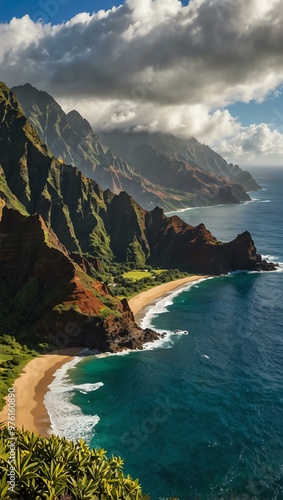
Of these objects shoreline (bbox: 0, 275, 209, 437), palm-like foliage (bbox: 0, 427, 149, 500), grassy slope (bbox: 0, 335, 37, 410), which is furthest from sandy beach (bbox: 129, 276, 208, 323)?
palm-like foliage (bbox: 0, 427, 149, 500)

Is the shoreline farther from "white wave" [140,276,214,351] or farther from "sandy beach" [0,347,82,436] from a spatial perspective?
"white wave" [140,276,214,351]

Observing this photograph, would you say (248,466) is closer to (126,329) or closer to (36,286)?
(126,329)

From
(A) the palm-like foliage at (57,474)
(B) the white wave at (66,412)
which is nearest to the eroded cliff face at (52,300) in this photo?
(B) the white wave at (66,412)

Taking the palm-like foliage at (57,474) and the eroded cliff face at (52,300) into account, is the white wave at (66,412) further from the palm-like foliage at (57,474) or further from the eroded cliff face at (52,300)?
the palm-like foliage at (57,474)

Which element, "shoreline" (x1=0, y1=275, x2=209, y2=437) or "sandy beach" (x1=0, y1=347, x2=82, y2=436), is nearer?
"shoreline" (x1=0, y1=275, x2=209, y2=437)

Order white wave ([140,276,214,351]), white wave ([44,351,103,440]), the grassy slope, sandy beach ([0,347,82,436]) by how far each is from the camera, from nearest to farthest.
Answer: white wave ([44,351,103,440]) → sandy beach ([0,347,82,436]) → the grassy slope → white wave ([140,276,214,351])

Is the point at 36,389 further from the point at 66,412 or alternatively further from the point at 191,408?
the point at 191,408

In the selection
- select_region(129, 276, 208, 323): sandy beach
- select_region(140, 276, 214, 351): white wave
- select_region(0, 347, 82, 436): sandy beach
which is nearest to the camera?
→ select_region(0, 347, 82, 436): sandy beach
